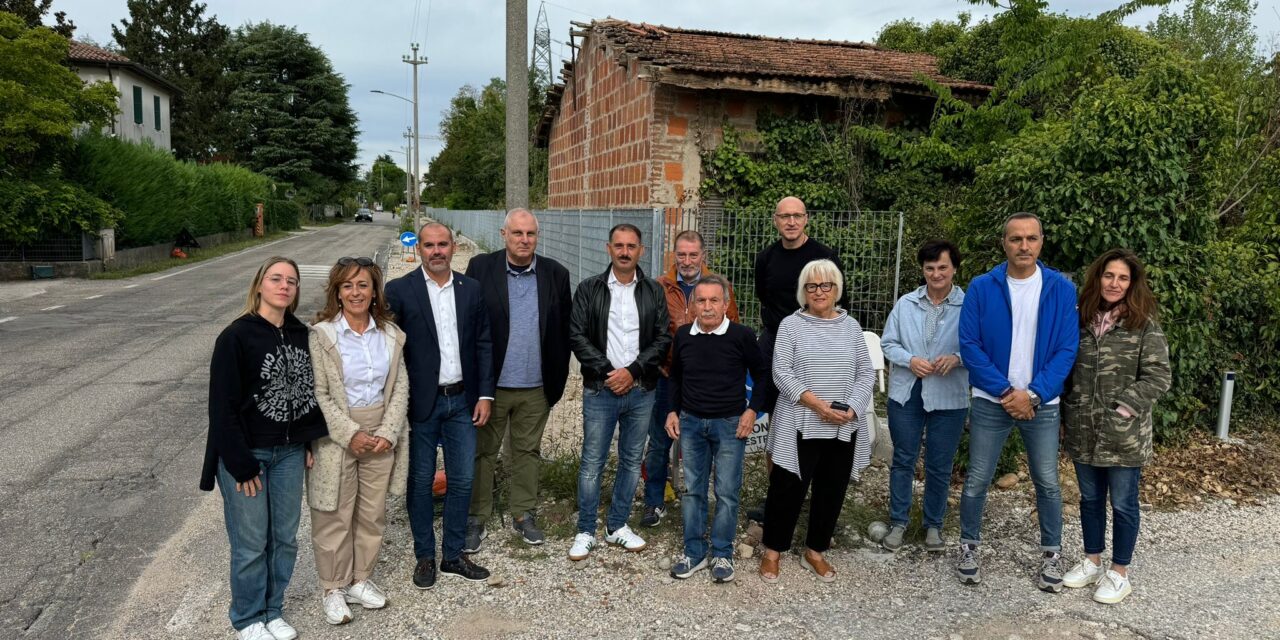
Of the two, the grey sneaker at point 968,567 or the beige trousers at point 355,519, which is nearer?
the beige trousers at point 355,519

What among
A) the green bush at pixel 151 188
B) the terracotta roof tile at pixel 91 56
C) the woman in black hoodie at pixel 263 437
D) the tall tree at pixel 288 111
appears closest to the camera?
the woman in black hoodie at pixel 263 437

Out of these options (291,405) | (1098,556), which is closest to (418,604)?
(291,405)

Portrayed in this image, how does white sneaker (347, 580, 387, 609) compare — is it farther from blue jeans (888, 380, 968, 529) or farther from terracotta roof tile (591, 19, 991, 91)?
terracotta roof tile (591, 19, 991, 91)

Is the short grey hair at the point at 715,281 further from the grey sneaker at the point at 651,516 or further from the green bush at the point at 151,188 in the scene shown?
the green bush at the point at 151,188

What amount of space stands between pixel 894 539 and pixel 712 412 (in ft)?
4.75

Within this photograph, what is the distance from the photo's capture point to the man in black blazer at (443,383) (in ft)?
13.1

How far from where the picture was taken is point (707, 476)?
438 cm

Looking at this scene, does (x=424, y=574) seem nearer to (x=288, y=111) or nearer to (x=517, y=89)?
(x=517, y=89)

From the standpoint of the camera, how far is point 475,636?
3.66 m

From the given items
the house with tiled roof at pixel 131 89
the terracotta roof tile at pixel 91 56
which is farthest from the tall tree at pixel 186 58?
the terracotta roof tile at pixel 91 56

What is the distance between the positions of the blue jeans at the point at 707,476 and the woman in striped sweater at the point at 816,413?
235mm

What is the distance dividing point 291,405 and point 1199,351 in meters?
6.36

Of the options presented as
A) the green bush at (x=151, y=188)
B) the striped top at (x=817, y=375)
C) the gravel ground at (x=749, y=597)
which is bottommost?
the gravel ground at (x=749, y=597)

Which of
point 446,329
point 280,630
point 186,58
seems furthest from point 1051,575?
point 186,58
